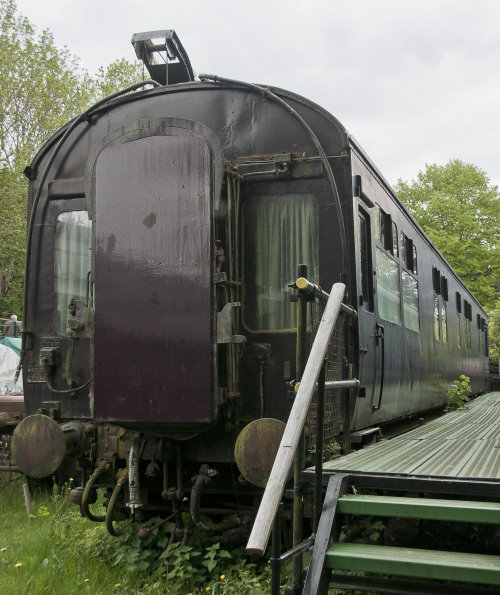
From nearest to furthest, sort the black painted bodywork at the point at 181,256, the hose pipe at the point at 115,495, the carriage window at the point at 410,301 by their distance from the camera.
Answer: the black painted bodywork at the point at 181,256 < the hose pipe at the point at 115,495 < the carriage window at the point at 410,301

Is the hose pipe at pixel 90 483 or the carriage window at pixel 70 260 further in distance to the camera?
the carriage window at pixel 70 260

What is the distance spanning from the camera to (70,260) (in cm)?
554

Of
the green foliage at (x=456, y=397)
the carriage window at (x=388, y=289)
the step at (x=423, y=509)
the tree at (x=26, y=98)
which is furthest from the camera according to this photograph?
the tree at (x=26, y=98)

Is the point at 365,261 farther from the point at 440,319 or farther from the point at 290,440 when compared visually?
the point at 440,319

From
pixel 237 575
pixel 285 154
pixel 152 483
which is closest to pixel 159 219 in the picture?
pixel 285 154

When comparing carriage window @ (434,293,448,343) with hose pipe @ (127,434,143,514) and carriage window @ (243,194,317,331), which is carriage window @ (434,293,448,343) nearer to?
carriage window @ (243,194,317,331)

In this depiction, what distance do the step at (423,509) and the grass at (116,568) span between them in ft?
4.67

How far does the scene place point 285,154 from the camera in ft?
16.6

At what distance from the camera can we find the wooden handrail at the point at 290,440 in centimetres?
233

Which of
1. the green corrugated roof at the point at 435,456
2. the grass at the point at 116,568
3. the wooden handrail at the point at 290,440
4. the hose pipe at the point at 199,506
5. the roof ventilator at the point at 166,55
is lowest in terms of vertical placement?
the grass at the point at 116,568

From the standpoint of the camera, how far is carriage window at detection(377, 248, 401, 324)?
6156 millimetres

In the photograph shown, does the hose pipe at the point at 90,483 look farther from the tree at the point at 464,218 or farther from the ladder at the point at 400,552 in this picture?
the tree at the point at 464,218

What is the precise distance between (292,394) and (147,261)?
4.99 ft

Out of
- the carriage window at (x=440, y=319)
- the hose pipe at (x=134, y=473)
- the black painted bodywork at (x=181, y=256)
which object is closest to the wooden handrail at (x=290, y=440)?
the black painted bodywork at (x=181, y=256)
